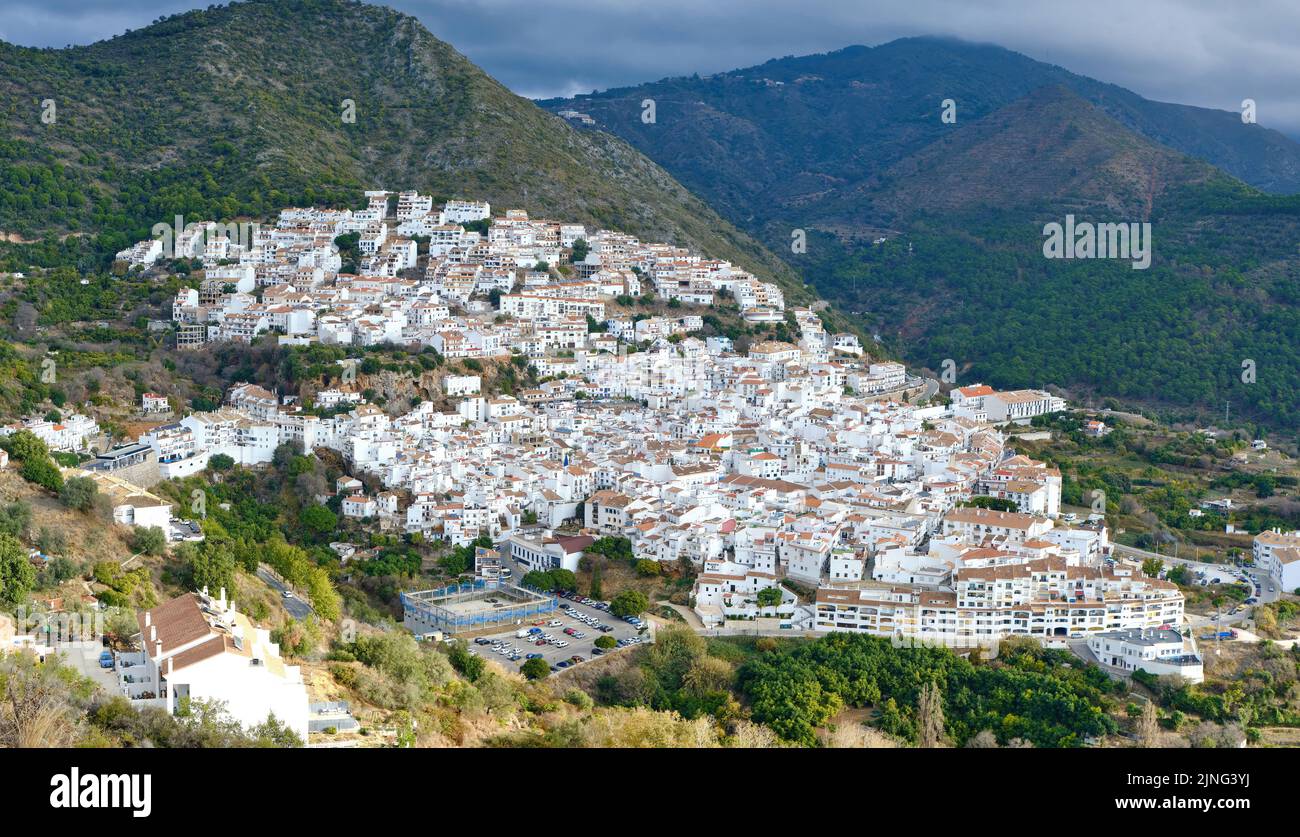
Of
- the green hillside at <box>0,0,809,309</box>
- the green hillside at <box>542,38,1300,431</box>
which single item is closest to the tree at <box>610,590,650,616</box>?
the green hillside at <box>542,38,1300,431</box>

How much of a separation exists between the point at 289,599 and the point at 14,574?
4218 mm

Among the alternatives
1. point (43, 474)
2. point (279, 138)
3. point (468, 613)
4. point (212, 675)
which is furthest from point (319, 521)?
point (279, 138)

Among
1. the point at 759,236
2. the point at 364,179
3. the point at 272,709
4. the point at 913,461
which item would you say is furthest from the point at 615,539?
the point at 759,236

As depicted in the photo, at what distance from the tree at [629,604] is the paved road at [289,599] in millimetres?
4655

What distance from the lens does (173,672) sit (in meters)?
9.00

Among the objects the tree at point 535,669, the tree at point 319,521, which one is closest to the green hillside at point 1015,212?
the tree at point 319,521

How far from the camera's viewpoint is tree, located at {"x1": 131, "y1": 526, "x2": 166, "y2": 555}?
1459cm

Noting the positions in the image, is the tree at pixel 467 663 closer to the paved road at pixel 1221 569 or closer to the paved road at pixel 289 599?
the paved road at pixel 289 599

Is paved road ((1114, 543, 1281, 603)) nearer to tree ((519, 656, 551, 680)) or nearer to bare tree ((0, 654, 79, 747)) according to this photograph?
tree ((519, 656, 551, 680))

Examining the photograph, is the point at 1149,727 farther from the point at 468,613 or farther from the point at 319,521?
the point at 319,521

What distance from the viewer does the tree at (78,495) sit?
14.9m

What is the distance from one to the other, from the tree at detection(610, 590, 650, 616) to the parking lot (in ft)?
0.45

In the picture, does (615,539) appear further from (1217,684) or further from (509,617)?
(1217,684)
